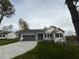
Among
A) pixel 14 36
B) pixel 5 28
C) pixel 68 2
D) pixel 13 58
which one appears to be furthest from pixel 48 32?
pixel 68 2

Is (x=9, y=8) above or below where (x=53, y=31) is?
above

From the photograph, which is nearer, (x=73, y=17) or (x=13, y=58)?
(x=73, y=17)

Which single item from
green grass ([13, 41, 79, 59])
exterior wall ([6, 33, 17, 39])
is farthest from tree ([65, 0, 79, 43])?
exterior wall ([6, 33, 17, 39])

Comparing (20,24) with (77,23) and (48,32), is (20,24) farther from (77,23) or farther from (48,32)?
(77,23)

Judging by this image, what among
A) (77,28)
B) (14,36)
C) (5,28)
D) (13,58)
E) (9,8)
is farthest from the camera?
(5,28)

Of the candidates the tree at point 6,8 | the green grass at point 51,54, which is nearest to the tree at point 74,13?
the green grass at point 51,54

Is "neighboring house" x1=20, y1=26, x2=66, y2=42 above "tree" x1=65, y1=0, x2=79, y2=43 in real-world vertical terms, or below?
above

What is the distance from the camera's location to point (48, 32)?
5678cm

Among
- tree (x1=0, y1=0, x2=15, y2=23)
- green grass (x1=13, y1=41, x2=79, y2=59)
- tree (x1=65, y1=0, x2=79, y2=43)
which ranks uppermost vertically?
tree (x1=0, y1=0, x2=15, y2=23)

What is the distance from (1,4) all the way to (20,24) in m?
41.5

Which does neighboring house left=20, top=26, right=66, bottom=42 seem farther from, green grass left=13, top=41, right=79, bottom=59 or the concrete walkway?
green grass left=13, top=41, right=79, bottom=59

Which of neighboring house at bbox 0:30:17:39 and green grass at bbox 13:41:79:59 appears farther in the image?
neighboring house at bbox 0:30:17:39

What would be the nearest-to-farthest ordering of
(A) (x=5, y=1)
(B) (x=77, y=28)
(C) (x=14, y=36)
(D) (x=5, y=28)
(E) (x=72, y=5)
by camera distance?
(B) (x=77, y=28)
(E) (x=72, y=5)
(A) (x=5, y=1)
(C) (x=14, y=36)
(D) (x=5, y=28)

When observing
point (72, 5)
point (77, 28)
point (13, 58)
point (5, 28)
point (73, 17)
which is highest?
point (5, 28)
